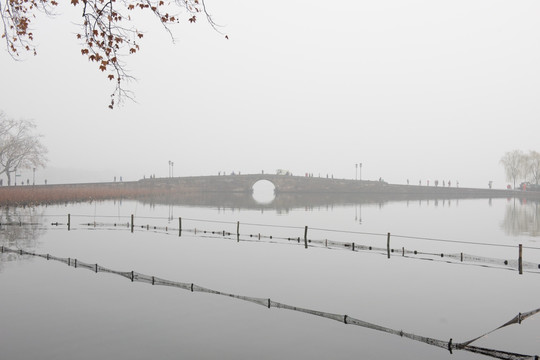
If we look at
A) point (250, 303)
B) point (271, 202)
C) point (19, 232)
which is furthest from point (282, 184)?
point (250, 303)

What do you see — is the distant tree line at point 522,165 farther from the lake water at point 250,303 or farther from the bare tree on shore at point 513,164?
the lake water at point 250,303

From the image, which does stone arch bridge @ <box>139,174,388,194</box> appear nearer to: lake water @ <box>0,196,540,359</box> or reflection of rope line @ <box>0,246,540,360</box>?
lake water @ <box>0,196,540,359</box>

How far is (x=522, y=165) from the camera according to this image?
7944 centimetres

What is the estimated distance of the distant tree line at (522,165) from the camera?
259ft

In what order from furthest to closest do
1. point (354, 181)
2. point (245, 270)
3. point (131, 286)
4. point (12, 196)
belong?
point (354, 181)
point (12, 196)
point (245, 270)
point (131, 286)

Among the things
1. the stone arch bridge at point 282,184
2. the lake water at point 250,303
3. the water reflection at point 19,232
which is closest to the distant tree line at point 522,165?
the stone arch bridge at point 282,184

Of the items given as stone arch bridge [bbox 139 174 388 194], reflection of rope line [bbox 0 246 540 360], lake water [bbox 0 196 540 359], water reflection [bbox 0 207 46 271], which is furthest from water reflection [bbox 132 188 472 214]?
reflection of rope line [bbox 0 246 540 360]

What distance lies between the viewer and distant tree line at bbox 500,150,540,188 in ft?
259

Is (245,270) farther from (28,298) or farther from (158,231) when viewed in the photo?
(158,231)

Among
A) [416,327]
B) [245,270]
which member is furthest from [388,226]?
[416,327]

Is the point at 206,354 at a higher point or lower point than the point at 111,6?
lower

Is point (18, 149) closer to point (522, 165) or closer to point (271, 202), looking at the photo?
point (271, 202)

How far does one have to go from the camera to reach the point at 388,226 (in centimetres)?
2902

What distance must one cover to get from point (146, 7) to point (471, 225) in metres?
28.2
